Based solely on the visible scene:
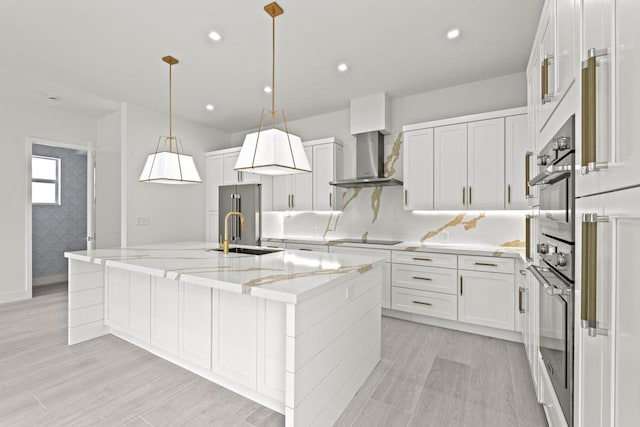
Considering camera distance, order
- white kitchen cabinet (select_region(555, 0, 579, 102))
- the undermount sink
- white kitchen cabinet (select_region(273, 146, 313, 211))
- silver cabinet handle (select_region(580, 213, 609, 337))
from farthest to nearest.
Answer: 1. white kitchen cabinet (select_region(273, 146, 313, 211))
2. the undermount sink
3. white kitchen cabinet (select_region(555, 0, 579, 102))
4. silver cabinet handle (select_region(580, 213, 609, 337))

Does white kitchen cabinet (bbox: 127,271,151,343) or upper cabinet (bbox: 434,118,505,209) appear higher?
upper cabinet (bbox: 434,118,505,209)

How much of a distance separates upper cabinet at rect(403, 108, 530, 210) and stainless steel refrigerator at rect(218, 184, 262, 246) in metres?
2.53

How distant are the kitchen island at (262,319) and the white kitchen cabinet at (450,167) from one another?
1.66 metres

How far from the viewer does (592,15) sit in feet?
3.23

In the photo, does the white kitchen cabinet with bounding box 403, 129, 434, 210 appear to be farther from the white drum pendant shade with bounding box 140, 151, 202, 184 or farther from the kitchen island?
the white drum pendant shade with bounding box 140, 151, 202, 184

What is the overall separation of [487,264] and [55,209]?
23.3 ft

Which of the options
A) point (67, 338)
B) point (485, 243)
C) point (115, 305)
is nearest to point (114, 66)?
point (115, 305)

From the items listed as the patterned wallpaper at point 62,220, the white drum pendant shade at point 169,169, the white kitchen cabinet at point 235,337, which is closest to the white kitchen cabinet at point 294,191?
the white drum pendant shade at point 169,169

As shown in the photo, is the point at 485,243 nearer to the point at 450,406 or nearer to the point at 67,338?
the point at 450,406

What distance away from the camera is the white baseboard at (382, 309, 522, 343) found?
2.98m

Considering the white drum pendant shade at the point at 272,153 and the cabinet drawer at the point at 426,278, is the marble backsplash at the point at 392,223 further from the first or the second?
the white drum pendant shade at the point at 272,153

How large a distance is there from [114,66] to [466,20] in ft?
11.9

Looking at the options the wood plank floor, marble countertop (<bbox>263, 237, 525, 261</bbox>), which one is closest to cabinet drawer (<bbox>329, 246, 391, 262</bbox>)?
marble countertop (<bbox>263, 237, 525, 261</bbox>)

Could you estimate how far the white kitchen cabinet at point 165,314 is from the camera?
2.34 metres
